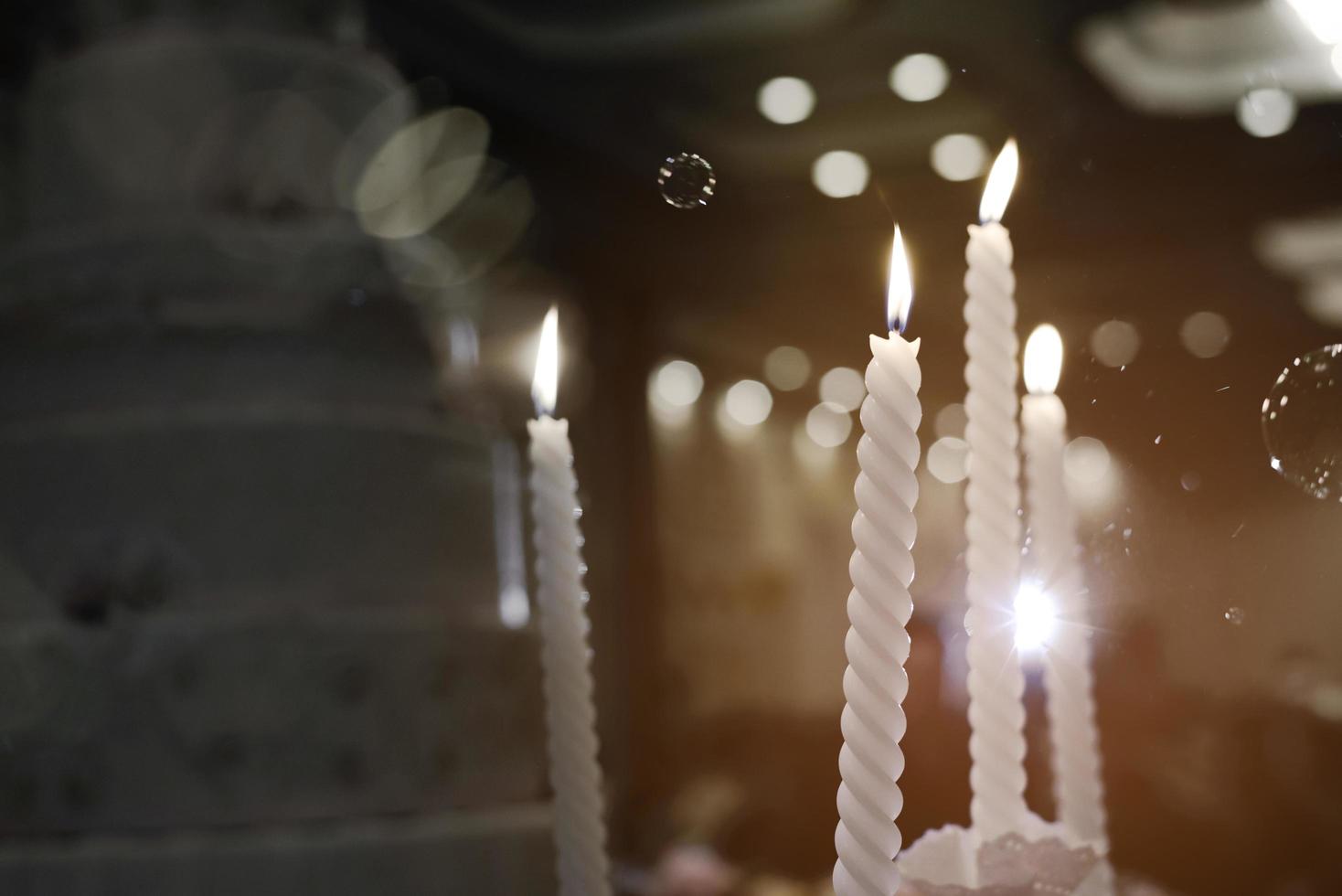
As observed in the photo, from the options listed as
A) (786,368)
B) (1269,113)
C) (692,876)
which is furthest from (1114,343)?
(692,876)

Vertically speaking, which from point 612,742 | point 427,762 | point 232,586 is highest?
point 232,586

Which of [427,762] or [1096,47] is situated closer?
[427,762]

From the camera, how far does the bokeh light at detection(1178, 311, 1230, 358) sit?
0.76 m

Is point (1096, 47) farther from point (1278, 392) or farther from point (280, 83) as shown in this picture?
point (280, 83)

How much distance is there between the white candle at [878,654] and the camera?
0.32 metres

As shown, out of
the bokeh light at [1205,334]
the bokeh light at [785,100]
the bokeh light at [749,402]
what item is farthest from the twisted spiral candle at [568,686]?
the bokeh light at [749,402]

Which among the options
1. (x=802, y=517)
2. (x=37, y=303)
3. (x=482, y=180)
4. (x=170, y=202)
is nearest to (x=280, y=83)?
(x=170, y=202)

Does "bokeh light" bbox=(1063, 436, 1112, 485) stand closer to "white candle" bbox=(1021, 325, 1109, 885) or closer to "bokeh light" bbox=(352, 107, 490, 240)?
"white candle" bbox=(1021, 325, 1109, 885)

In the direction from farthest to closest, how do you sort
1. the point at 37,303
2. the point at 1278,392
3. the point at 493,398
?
the point at 493,398 → the point at 37,303 → the point at 1278,392

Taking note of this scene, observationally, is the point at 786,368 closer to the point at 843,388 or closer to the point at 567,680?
the point at 843,388

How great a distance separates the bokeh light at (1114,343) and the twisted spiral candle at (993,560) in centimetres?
35

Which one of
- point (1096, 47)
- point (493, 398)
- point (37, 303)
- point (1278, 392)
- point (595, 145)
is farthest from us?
point (595, 145)

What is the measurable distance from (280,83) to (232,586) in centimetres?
39

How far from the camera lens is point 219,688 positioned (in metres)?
0.67
